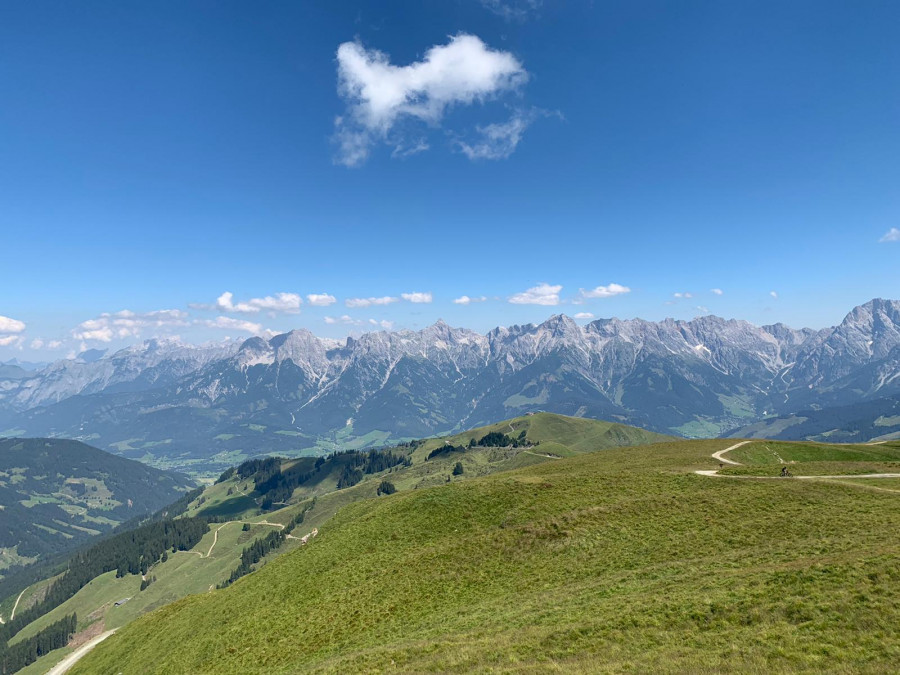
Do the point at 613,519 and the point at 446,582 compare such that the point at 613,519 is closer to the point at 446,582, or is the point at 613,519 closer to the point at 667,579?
the point at 667,579

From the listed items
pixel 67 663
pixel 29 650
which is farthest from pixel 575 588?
pixel 29 650

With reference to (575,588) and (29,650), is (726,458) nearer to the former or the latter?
(575,588)

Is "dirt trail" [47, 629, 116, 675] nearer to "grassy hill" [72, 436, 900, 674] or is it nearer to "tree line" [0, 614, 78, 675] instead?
"grassy hill" [72, 436, 900, 674]

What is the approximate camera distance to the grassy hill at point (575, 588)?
84.8 ft

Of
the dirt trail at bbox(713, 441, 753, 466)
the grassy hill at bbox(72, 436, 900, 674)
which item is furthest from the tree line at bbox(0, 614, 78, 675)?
the dirt trail at bbox(713, 441, 753, 466)

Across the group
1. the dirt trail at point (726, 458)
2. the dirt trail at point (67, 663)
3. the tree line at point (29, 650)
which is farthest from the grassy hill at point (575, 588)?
the tree line at point (29, 650)

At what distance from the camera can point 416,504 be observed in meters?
73.4

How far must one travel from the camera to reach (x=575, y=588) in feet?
132

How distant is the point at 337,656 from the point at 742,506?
162ft

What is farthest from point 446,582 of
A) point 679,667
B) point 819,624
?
point 819,624

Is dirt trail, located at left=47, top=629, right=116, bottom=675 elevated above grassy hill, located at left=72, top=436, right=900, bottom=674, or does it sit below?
below

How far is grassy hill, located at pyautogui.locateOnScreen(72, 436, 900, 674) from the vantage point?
84.8 ft

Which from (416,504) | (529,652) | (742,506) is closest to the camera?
(529,652)

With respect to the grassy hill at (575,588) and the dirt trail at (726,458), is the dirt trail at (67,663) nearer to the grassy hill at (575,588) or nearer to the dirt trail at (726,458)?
the grassy hill at (575,588)
